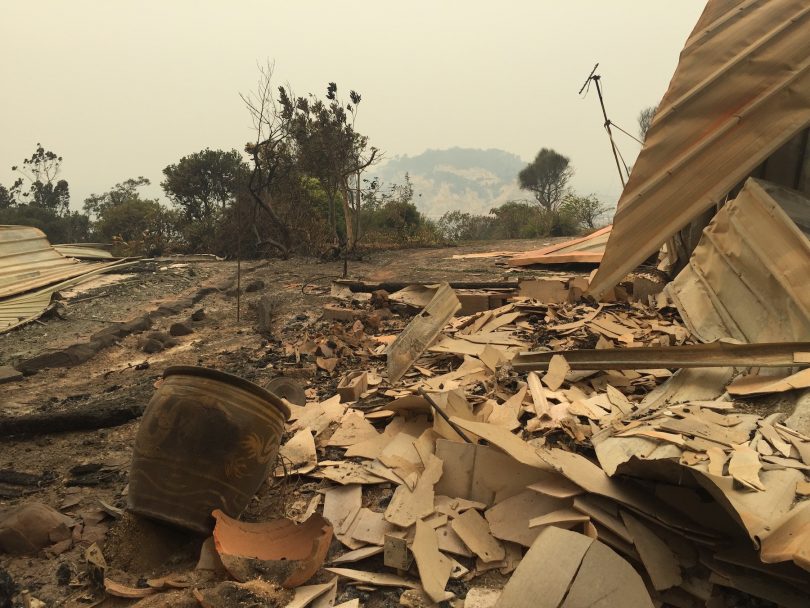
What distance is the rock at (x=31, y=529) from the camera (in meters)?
2.86

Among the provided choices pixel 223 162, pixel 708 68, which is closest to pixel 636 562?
pixel 708 68

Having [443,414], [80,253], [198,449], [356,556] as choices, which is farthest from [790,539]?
[80,253]

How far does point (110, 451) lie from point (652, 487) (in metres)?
3.80

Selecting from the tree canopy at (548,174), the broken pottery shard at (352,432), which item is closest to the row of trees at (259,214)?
the broken pottery shard at (352,432)

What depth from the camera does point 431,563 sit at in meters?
2.47

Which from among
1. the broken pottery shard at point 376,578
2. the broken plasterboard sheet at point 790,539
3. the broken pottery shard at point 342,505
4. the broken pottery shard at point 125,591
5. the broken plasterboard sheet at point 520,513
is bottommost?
the broken pottery shard at point 125,591

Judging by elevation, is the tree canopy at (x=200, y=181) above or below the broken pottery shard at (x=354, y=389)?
above

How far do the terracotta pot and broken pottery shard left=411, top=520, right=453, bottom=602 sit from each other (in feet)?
3.28

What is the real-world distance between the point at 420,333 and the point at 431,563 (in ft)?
10.5

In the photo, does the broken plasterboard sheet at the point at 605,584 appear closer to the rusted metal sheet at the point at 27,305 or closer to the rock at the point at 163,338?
the rock at the point at 163,338

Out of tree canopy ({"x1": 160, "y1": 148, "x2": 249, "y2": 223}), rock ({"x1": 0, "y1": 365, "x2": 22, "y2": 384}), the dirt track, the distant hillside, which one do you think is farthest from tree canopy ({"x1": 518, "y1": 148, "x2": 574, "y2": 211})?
the distant hillside

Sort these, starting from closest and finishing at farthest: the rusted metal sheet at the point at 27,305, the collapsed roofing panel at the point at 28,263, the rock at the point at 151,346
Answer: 1. the rock at the point at 151,346
2. the rusted metal sheet at the point at 27,305
3. the collapsed roofing panel at the point at 28,263

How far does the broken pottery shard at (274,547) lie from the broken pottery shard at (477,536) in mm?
644

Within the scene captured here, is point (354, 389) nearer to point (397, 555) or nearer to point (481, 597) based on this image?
point (397, 555)
